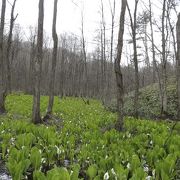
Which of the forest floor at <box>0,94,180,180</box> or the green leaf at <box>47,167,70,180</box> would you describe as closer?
the green leaf at <box>47,167,70,180</box>

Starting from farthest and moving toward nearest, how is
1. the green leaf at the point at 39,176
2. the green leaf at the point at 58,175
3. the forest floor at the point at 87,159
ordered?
the forest floor at the point at 87,159
the green leaf at the point at 39,176
the green leaf at the point at 58,175

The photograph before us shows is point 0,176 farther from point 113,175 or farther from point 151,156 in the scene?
point 151,156

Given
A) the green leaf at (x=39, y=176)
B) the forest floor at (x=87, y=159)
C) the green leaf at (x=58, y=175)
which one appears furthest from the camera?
the forest floor at (x=87, y=159)

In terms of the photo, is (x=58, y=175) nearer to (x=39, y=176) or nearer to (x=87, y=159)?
(x=39, y=176)

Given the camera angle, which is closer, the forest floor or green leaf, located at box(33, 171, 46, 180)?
green leaf, located at box(33, 171, 46, 180)

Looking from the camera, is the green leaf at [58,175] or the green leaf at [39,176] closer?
the green leaf at [58,175]

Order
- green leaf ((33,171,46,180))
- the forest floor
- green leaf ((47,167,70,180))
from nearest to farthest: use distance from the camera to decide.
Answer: green leaf ((47,167,70,180)) → green leaf ((33,171,46,180)) → the forest floor

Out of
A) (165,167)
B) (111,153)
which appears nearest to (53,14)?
(111,153)

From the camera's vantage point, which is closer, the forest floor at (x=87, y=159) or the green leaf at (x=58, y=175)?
the green leaf at (x=58, y=175)

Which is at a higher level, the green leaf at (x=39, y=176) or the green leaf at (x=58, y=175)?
the green leaf at (x=58, y=175)

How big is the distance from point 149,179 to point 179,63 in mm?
8267

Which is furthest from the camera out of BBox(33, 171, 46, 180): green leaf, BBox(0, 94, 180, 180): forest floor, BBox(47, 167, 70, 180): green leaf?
BBox(0, 94, 180, 180): forest floor

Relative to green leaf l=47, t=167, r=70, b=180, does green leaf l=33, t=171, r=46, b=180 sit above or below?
below

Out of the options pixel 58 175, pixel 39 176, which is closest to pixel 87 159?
pixel 39 176
